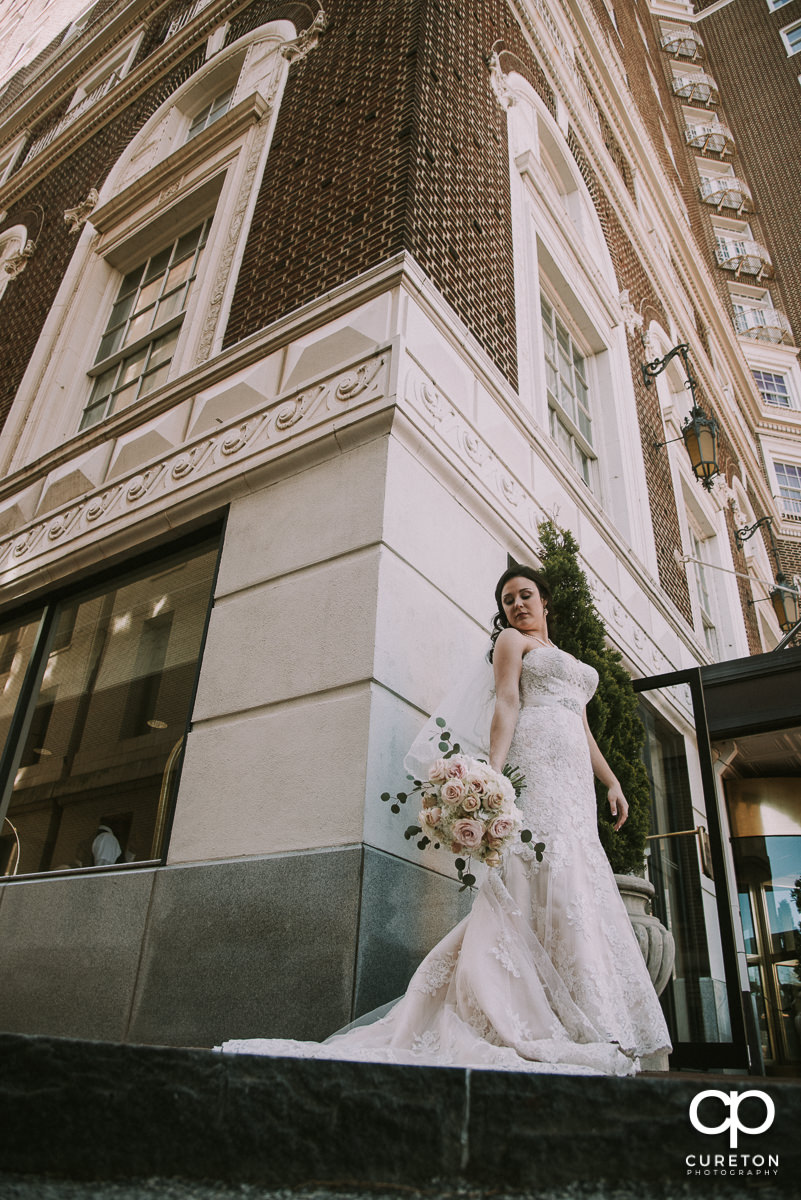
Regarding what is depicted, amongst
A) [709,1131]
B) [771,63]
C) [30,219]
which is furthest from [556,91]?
[771,63]

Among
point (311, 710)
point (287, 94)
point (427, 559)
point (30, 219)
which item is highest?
point (30, 219)

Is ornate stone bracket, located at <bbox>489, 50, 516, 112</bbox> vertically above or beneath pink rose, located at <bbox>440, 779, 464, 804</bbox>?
above

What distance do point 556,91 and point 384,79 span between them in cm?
595

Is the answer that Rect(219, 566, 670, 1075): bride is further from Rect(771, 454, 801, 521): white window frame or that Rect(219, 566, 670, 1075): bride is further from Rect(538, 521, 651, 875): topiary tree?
Rect(771, 454, 801, 521): white window frame

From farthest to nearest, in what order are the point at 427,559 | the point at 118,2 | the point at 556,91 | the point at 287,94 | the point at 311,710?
the point at 118,2
the point at 556,91
the point at 287,94
the point at 427,559
the point at 311,710

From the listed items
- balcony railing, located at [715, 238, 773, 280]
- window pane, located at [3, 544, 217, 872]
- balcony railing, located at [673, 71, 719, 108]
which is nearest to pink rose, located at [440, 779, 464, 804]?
window pane, located at [3, 544, 217, 872]

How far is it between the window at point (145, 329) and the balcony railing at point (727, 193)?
109ft

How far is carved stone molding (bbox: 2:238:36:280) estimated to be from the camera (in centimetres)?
1194

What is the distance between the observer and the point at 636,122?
1592cm

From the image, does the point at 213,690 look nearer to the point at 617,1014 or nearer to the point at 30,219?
the point at 617,1014

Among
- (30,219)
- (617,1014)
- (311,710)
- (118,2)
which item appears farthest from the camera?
(118,2)

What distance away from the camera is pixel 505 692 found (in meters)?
4.05

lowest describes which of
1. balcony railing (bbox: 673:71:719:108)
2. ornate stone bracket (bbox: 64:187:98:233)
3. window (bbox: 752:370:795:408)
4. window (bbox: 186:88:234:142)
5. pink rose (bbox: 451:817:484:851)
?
pink rose (bbox: 451:817:484:851)

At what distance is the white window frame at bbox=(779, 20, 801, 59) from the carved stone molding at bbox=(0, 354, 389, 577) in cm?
5055
